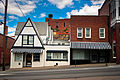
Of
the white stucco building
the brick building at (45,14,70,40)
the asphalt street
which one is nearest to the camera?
the asphalt street

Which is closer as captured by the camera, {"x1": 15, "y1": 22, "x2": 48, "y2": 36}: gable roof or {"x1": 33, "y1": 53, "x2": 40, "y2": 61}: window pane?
{"x1": 33, "y1": 53, "x2": 40, "y2": 61}: window pane

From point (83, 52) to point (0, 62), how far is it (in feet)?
53.2

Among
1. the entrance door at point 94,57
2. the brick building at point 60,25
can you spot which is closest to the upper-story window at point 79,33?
the entrance door at point 94,57

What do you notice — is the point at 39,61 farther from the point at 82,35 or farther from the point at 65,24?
the point at 65,24

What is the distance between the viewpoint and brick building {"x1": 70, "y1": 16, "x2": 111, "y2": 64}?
23.8m

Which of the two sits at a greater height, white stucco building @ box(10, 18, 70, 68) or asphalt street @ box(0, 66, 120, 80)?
white stucco building @ box(10, 18, 70, 68)

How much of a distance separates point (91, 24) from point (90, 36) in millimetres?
2255

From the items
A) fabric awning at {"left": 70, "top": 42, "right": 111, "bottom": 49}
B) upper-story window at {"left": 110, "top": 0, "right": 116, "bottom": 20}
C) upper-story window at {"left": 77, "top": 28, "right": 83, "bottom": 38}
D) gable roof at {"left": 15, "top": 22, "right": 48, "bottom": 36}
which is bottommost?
fabric awning at {"left": 70, "top": 42, "right": 111, "bottom": 49}

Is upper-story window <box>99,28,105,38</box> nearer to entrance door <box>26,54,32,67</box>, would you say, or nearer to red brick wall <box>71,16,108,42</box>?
red brick wall <box>71,16,108,42</box>

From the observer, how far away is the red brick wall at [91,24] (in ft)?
78.6

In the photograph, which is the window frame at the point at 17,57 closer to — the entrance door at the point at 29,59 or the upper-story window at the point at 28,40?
the entrance door at the point at 29,59

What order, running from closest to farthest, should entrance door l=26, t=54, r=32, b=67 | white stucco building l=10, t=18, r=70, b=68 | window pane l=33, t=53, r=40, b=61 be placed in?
white stucco building l=10, t=18, r=70, b=68
window pane l=33, t=53, r=40, b=61
entrance door l=26, t=54, r=32, b=67

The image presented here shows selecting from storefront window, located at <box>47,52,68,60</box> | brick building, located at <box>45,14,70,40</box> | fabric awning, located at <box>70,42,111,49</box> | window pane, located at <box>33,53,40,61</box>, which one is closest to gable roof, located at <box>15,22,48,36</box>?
window pane, located at <box>33,53,40,61</box>

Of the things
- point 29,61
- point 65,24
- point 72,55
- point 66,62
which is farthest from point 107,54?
point 65,24
